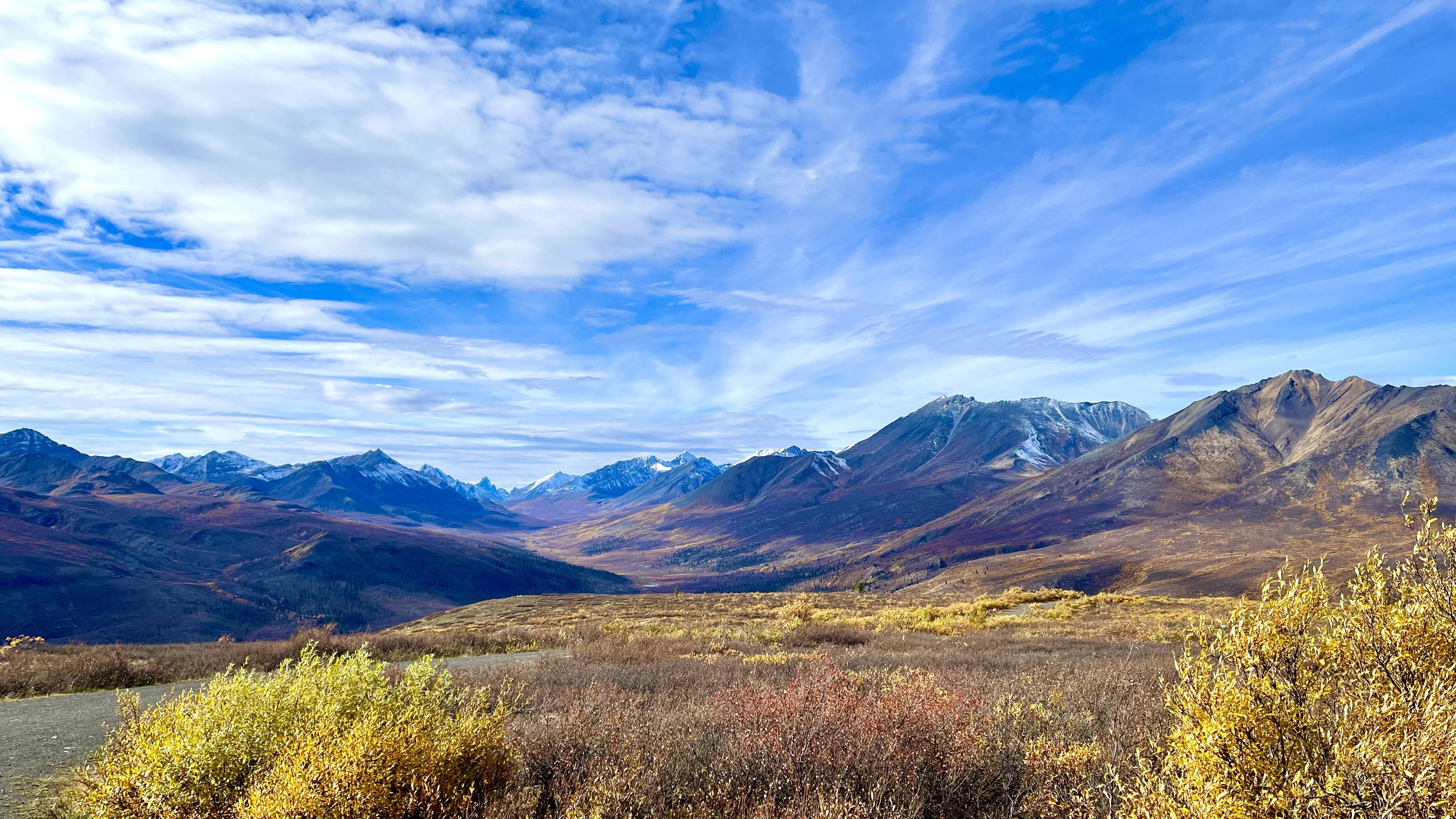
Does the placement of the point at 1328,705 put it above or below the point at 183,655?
above

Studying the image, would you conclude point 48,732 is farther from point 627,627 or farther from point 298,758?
point 627,627

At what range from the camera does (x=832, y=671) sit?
9.96m

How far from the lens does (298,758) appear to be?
4.30 m

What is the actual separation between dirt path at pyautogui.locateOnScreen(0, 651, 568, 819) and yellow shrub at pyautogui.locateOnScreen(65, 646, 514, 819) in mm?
940

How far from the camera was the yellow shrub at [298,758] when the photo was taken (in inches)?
164

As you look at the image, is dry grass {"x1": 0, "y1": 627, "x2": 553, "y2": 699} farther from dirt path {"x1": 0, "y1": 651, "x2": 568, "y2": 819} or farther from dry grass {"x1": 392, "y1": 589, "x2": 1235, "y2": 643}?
dry grass {"x1": 392, "y1": 589, "x2": 1235, "y2": 643}

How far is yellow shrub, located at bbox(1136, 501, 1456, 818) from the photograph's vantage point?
314 cm

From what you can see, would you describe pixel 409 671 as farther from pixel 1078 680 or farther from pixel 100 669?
pixel 100 669

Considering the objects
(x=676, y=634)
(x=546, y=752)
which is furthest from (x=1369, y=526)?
(x=546, y=752)

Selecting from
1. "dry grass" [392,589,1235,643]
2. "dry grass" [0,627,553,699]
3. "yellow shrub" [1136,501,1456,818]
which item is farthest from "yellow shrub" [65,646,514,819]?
"dry grass" [392,589,1235,643]

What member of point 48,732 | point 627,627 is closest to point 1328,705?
point 48,732

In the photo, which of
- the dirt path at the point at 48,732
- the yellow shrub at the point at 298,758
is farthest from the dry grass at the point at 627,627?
the yellow shrub at the point at 298,758

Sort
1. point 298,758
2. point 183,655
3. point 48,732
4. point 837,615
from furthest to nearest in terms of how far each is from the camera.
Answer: point 837,615
point 183,655
point 48,732
point 298,758

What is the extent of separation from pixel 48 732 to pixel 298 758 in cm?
750
